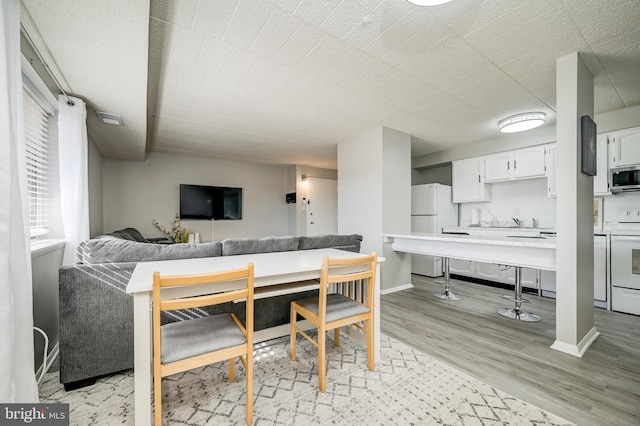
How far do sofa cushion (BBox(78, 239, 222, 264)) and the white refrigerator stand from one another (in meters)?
3.89

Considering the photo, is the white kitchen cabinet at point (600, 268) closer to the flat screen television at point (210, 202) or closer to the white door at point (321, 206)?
the white door at point (321, 206)

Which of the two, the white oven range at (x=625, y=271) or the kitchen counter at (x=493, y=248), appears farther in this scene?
the white oven range at (x=625, y=271)

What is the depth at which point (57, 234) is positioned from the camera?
2436 millimetres

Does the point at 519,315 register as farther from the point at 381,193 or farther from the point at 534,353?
the point at 381,193

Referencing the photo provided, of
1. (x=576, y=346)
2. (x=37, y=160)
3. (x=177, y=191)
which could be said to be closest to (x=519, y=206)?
(x=576, y=346)

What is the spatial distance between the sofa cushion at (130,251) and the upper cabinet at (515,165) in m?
4.53

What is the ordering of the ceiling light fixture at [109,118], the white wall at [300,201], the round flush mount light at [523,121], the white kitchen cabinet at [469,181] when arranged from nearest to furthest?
the ceiling light fixture at [109,118], the round flush mount light at [523,121], the white kitchen cabinet at [469,181], the white wall at [300,201]

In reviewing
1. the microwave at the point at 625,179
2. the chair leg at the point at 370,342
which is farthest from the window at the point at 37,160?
the microwave at the point at 625,179

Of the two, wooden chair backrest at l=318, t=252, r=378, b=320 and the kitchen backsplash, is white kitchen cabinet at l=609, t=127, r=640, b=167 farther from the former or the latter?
wooden chair backrest at l=318, t=252, r=378, b=320

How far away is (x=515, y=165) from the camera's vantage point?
4.12 meters

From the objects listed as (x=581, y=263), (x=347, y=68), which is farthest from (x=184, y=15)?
(x=581, y=263)

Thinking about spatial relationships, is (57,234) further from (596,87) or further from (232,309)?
(596,87)

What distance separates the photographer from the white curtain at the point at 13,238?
917 millimetres

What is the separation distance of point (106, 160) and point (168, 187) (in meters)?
1.10
